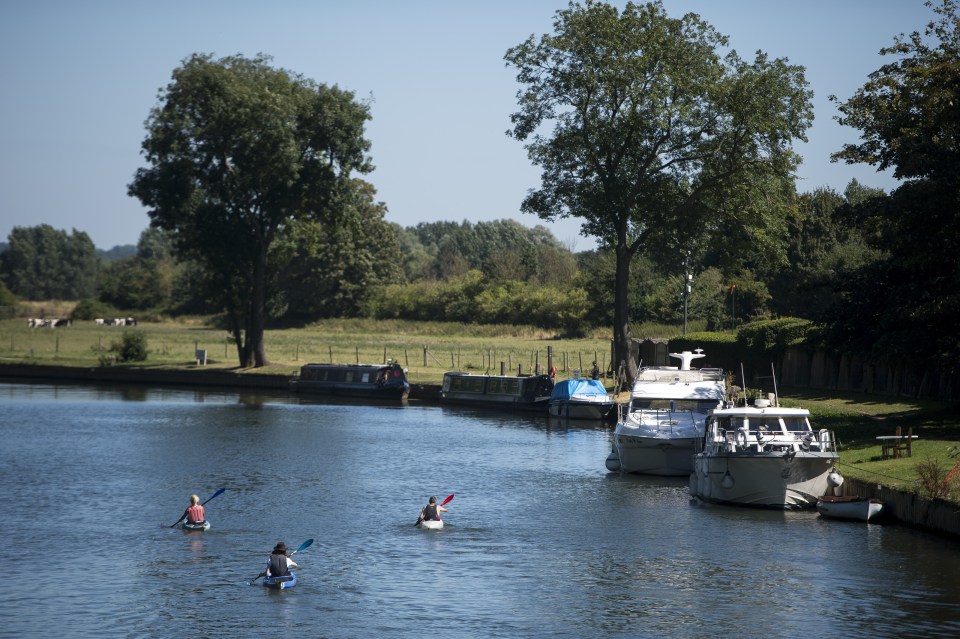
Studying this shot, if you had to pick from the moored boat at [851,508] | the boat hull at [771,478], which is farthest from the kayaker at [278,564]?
the moored boat at [851,508]

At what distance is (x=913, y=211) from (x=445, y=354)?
75429mm

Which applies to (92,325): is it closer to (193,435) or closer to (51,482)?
(193,435)

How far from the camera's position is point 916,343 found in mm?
45156

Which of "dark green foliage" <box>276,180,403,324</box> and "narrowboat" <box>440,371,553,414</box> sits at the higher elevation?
"dark green foliage" <box>276,180,403,324</box>

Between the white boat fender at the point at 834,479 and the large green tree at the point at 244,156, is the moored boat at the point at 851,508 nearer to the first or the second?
the white boat fender at the point at 834,479

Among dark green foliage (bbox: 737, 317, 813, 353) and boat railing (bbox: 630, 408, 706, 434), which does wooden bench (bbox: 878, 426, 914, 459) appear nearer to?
boat railing (bbox: 630, 408, 706, 434)

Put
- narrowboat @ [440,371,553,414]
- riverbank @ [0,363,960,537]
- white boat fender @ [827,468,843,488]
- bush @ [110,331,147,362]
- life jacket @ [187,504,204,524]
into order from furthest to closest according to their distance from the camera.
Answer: bush @ [110,331,147,362], riverbank @ [0,363,960,537], narrowboat @ [440,371,553,414], white boat fender @ [827,468,843,488], life jacket @ [187,504,204,524]

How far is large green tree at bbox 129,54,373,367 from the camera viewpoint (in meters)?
91.8

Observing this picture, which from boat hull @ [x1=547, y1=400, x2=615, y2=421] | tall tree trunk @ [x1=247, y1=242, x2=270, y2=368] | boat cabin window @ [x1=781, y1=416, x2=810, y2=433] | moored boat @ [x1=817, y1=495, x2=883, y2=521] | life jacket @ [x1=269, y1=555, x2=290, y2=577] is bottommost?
life jacket @ [x1=269, y1=555, x2=290, y2=577]

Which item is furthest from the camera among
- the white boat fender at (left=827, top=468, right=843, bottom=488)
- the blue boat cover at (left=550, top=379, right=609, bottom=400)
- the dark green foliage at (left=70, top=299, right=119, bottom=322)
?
the dark green foliage at (left=70, top=299, right=119, bottom=322)

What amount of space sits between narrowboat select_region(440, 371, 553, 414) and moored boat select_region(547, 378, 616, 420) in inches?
144

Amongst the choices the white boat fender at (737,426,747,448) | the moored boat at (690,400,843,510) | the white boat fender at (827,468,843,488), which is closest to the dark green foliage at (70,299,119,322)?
the moored boat at (690,400,843,510)

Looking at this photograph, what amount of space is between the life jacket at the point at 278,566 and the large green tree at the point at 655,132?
46.6 metres

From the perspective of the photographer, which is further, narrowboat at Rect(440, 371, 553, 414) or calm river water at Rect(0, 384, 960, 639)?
narrowboat at Rect(440, 371, 553, 414)
